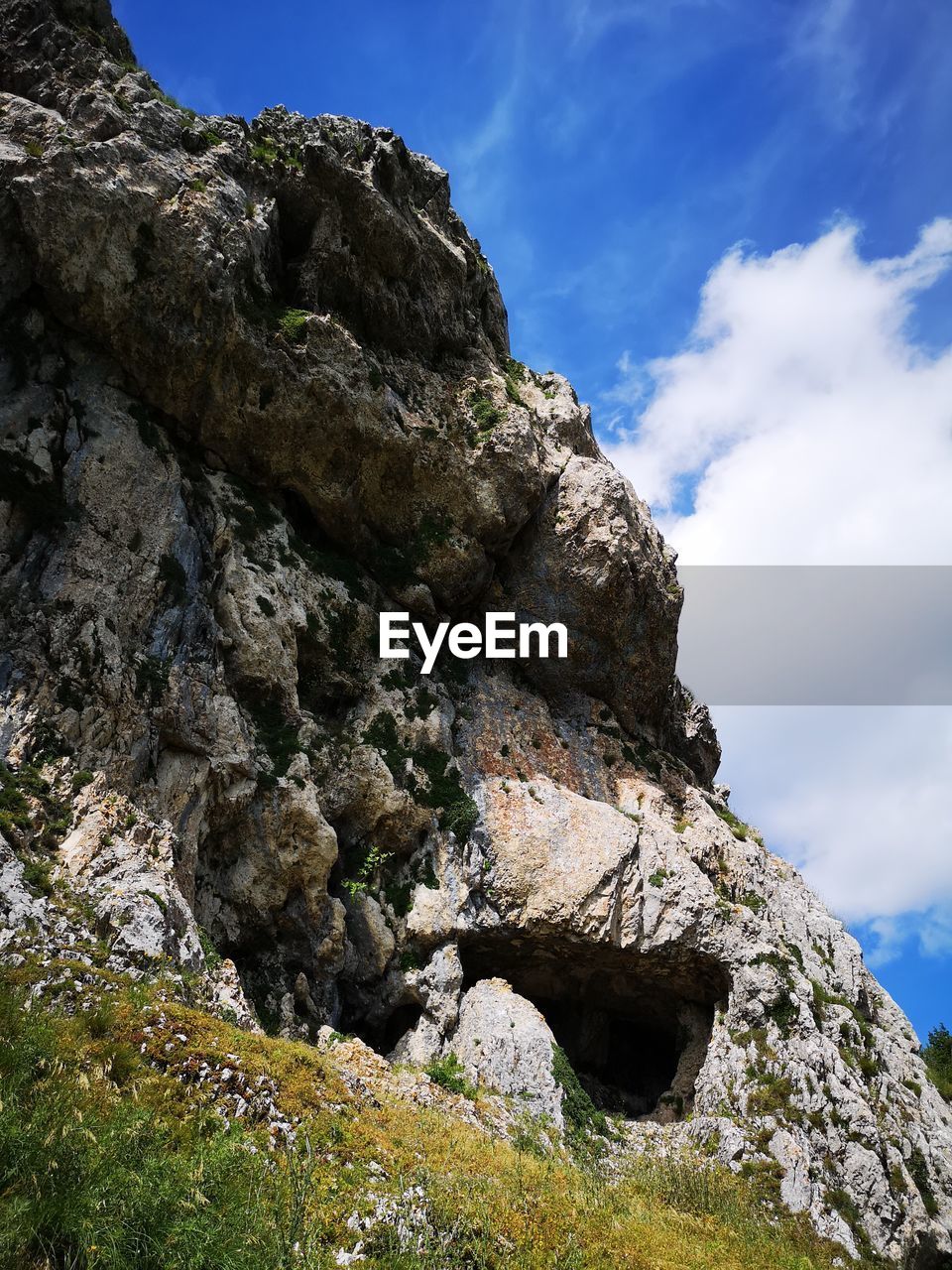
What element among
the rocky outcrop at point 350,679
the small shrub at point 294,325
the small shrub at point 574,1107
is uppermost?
the small shrub at point 294,325

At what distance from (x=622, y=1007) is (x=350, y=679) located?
14.4m

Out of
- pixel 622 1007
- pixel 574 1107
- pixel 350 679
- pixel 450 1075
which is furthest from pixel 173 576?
pixel 622 1007

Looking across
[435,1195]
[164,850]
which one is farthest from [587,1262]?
[164,850]

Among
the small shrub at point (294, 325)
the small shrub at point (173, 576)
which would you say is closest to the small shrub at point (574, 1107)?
the small shrub at point (173, 576)

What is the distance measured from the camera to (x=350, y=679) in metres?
23.9

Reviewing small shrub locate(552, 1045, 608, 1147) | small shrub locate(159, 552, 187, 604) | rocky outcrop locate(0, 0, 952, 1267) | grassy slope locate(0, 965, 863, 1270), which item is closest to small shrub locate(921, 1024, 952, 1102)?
rocky outcrop locate(0, 0, 952, 1267)

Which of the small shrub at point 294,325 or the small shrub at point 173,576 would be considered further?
the small shrub at point 294,325

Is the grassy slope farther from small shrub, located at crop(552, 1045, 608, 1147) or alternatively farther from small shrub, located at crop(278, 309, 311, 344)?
small shrub, located at crop(278, 309, 311, 344)

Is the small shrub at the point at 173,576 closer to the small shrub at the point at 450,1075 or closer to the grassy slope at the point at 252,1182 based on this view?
the grassy slope at the point at 252,1182

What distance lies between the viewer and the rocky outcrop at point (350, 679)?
55.2 ft

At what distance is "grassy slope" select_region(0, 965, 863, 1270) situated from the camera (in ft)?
19.5

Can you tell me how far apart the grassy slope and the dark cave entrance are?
9899mm

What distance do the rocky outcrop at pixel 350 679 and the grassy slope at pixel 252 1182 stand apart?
3.15 meters

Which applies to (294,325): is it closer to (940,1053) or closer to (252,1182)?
(252,1182)
